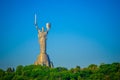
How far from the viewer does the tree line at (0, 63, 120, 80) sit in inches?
2203

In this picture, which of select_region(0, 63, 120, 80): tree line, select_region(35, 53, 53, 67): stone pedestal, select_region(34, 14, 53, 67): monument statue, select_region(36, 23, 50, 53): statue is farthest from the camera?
select_region(36, 23, 50, 53): statue

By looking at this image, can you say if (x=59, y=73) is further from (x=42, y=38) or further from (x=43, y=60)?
(x=42, y=38)

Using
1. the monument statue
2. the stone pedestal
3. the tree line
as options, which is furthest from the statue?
the tree line

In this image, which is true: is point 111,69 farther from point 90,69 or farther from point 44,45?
point 44,45

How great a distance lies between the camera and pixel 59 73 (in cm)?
5659

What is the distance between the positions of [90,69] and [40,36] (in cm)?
797

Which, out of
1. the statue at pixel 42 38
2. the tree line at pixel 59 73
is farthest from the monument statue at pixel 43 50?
the tree line at pixel 59 73

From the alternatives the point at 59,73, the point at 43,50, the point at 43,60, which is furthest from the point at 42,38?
the point at 59,73

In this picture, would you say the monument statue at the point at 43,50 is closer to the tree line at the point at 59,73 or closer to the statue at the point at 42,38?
the statue at the point at 42,38

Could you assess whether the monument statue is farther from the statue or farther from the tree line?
the tree line

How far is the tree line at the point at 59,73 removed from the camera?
184ft

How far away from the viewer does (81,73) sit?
189 feet

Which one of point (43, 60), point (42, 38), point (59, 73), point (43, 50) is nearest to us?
point (59, 73)

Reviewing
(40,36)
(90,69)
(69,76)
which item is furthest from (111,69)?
(40,36)
